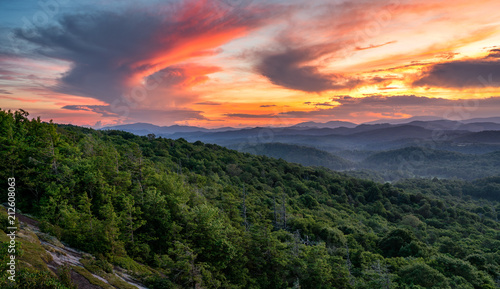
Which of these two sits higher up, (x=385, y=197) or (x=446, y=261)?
(x=446, y=261)

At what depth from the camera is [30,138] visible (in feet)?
75.9

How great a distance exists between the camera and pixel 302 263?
76.5ft

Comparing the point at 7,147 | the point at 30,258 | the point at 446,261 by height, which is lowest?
the point at 446,261

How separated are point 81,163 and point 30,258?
541 inches

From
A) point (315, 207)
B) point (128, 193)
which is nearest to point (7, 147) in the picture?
point (128, 193)

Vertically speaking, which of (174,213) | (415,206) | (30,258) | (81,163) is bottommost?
(415,206)

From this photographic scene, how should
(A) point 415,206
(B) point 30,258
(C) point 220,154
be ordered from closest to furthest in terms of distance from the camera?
(B) point 30,258 < (A) point 415,206 < (C) point 220,154

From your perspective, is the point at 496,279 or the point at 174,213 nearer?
the point at 174,213

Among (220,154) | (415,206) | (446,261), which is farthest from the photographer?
(220,154)

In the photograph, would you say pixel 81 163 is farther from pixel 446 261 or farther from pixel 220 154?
pixel 220 154

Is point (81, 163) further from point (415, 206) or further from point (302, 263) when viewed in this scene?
A: point (415, 206)

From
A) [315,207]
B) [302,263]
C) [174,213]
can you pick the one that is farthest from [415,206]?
[174,213]

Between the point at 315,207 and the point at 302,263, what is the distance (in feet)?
201

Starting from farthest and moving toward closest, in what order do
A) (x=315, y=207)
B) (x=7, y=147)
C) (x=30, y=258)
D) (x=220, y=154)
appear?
(x=220, y=154) < (x=315, y=207) < (x=7, y=147) < (x=30, y=258)
